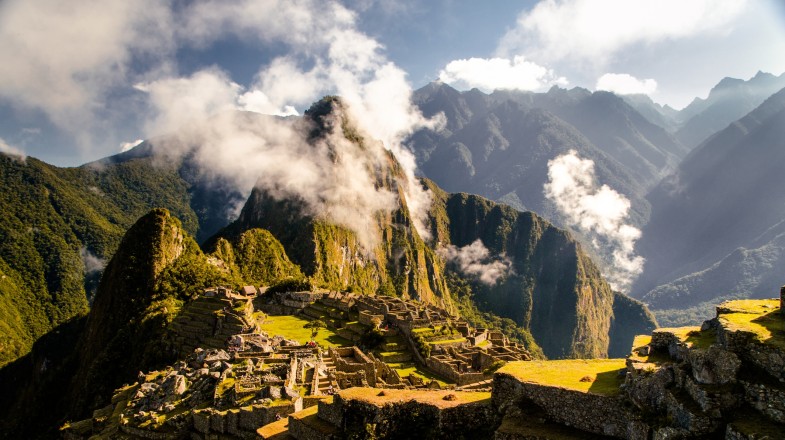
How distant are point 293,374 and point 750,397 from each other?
66.6 feet

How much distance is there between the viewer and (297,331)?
64.5 metres

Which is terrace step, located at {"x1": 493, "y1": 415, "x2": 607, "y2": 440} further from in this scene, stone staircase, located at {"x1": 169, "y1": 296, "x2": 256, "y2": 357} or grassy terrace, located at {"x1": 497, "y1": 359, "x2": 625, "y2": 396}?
stone staircase, located at {"x1": 169, "y1": 296, "x2": 256, "y2": 357}

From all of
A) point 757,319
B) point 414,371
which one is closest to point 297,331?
point 414,371

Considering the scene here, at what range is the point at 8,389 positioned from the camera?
401 ft

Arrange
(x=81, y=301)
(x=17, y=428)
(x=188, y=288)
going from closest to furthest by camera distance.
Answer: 1. (x=17, y=428)
2. (x=188, y=288)
3. (x=81, y=301)

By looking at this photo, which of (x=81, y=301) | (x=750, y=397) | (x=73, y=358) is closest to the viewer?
(x=750, y=397)

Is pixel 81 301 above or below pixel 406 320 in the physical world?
above

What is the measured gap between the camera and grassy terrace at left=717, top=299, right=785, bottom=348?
12402 mm

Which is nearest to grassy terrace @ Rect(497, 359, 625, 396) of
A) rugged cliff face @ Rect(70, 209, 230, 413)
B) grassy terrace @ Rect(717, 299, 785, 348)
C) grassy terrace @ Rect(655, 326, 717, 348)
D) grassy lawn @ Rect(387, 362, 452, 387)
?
grassy terrace @ Rect(655, 326, 717, 348)

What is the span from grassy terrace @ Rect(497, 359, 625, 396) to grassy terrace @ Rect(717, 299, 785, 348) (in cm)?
377

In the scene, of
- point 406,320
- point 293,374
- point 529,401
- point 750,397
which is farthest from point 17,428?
point 750,397

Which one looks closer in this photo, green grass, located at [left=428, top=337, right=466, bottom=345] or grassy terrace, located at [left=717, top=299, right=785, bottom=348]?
grassy terrace, located at [left=717, top=299, right=785, bottom=348]

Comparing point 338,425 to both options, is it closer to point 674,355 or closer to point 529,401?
point 529,401

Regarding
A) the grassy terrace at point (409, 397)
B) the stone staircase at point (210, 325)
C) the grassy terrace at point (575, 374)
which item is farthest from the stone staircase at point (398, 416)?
the stone staircase at point (210, 325)
